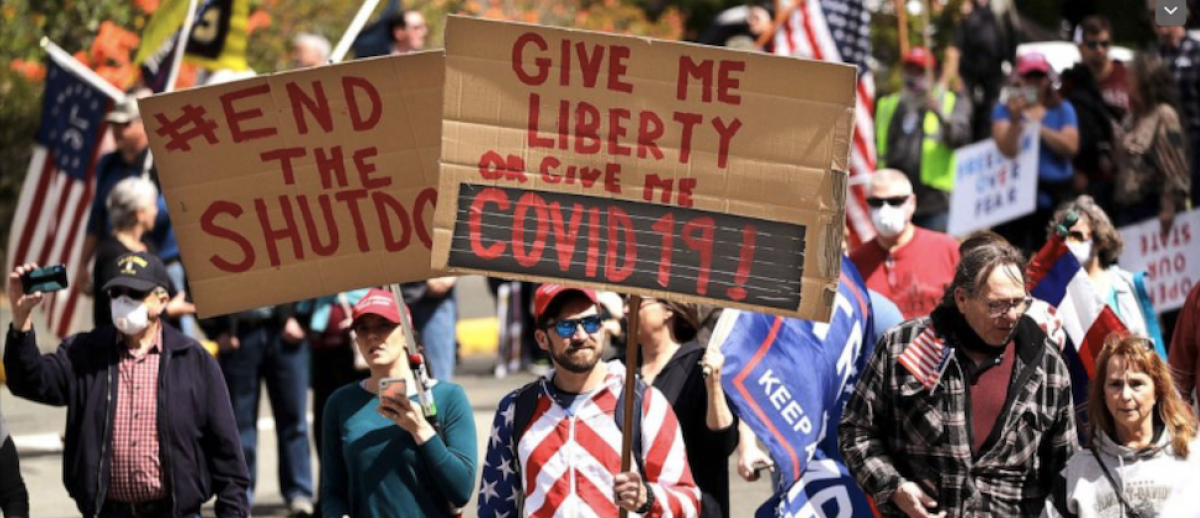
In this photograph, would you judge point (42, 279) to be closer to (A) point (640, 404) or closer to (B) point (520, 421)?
(B) point (520, 421)

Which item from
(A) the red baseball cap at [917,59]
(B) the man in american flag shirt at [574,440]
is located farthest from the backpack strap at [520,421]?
(A) the red baseball cap at [917,59]

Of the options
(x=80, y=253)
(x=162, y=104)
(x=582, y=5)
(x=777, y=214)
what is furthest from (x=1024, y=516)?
(x=582, y=5)

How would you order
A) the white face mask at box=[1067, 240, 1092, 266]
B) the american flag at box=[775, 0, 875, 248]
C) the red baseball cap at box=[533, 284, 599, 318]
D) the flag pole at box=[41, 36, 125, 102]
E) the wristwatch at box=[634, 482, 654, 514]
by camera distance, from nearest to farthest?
the wristwatch at box=[634, 482, 654, 514]
the red baseball cap at box=[533, 284, 599, 318]
the white face mask at box=[1067, 240, 1092, 266]
the flag pole at box=[41, 36, 125, 102]
the american flag at box=[775, 0, 875, 248]

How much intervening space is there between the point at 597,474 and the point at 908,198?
12.7ft

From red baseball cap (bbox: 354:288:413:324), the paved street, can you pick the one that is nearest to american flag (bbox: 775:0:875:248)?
the paved street

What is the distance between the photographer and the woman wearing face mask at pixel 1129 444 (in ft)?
25.1

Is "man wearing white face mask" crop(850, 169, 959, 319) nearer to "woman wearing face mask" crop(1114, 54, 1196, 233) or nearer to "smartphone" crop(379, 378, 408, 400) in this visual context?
"woman wearing face mask" crop(1114, 54, 1196, 233)

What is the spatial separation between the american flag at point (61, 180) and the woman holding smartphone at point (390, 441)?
670 cm

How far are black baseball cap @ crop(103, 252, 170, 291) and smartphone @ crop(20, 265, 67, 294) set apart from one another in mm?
331

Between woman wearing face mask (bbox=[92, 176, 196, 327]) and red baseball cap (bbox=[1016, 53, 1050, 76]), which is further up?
red baseball cap (bbox=[1016, 53, 1050, 76])

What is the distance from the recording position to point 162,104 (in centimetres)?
755

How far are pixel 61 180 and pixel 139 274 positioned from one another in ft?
20.0

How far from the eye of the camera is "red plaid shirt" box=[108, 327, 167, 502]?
8.62m

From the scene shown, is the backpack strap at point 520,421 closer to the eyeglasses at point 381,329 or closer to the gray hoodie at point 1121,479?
the eyeglasses at point 381,329
